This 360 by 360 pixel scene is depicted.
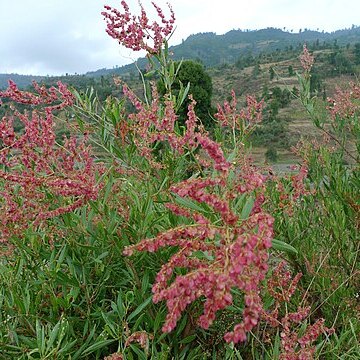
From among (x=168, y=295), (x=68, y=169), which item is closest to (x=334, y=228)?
(x=68, y=169)

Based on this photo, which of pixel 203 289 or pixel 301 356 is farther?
pixel 301 356

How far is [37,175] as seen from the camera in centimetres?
222

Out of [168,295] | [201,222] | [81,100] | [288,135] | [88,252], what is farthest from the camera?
[288,135]

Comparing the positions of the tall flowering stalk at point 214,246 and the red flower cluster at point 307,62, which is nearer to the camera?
the tall flowering stalk at point 214,246

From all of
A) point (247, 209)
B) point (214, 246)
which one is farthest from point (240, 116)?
point (214, 246)

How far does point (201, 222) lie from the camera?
4.69 ft

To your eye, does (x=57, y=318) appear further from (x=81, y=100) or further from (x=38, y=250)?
(x=81, y=100)

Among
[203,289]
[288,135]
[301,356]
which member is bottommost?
[288,135]

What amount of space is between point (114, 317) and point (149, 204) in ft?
1.88

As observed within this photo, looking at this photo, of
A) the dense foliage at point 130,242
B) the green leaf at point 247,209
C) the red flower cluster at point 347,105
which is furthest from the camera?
the red flower cluster at point 347,105

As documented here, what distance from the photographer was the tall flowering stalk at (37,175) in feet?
6.66

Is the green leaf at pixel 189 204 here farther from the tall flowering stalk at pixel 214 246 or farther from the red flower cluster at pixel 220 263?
the red flower cluster at pixel 220 263

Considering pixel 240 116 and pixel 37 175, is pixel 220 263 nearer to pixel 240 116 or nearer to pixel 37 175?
pixel 37 175

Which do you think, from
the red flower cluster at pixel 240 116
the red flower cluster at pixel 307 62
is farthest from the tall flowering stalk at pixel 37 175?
the red flower cluster at pixel 307 62
